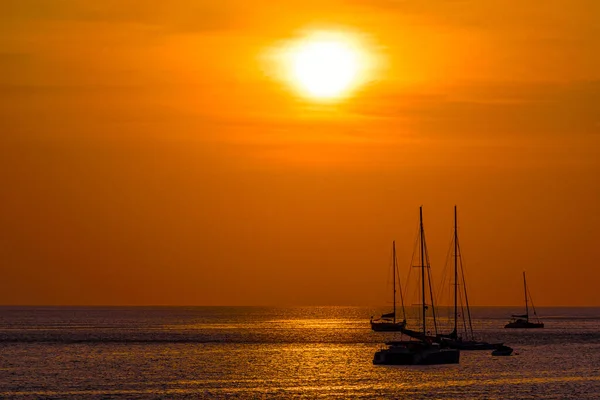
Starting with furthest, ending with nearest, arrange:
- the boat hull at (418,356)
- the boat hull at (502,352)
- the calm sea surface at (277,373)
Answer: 1. the boat hull at (502,352)
2. the boat hull at (418,356)
3. the calm sea surface at (277,373)

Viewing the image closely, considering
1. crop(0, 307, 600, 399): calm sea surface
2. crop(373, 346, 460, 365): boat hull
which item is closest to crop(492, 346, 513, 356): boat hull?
crop(0, 307, 600, 399): calm sea surface

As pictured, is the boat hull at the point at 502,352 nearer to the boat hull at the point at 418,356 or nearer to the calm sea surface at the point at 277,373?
the calm sea surface at the point at 277,373

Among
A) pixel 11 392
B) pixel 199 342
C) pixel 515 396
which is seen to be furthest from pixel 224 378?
pixel 199 342

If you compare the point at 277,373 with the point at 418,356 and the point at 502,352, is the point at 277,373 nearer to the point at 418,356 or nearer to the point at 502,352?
the point at 418,356

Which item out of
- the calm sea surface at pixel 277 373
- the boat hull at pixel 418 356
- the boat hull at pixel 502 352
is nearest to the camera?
the calm sea surface at pixel 277 373

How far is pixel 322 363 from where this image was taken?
12925 cm

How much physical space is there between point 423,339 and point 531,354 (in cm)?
2810

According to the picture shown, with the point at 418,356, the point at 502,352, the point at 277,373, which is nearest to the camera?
the point at 277,373

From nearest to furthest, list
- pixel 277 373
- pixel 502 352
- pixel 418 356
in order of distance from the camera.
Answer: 1. pixel 277 373
2. pixel 418 356
3. pixel 502 352

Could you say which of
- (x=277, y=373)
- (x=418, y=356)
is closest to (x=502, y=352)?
(x=418, y=356)

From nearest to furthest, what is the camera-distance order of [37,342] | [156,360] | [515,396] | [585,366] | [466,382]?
[515,396], [466,382], [585,366], [156,360], [37,342]

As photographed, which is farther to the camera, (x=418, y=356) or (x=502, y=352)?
(x=502, y=352)

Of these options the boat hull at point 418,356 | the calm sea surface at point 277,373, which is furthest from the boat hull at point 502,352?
the boat hull at point 418,356

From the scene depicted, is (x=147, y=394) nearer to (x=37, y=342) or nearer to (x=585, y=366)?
(x=585, y=366)
